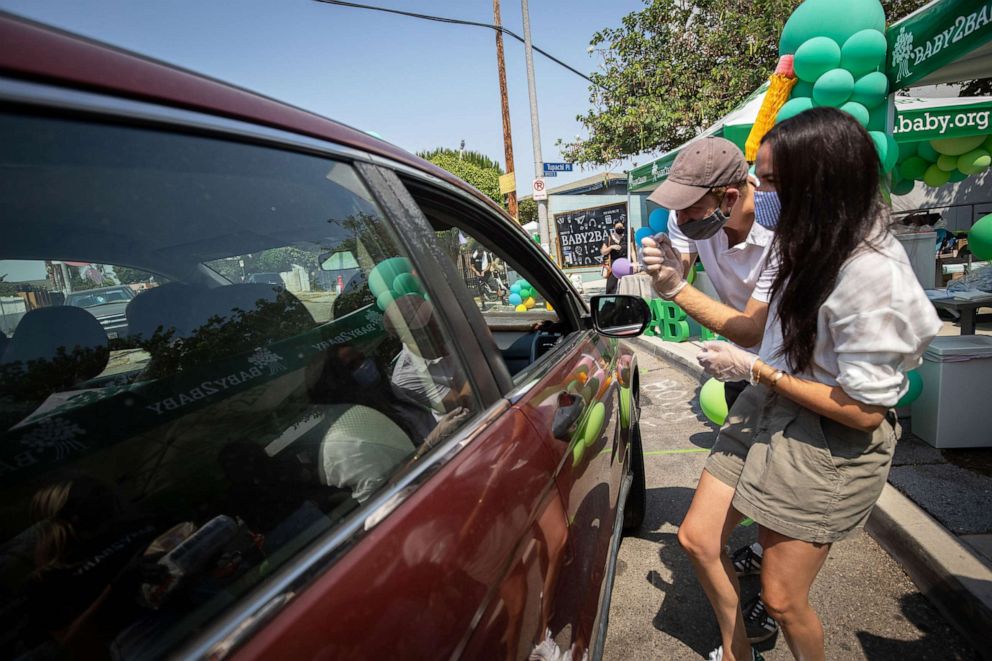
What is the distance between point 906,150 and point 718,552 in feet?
28.1

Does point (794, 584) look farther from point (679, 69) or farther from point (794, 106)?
point (679, 69)

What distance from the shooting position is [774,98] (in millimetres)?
5375

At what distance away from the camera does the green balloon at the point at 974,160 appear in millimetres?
6910

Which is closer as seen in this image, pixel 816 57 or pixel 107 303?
pixel 107 303

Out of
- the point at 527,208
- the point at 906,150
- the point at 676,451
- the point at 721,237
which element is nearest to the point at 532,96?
the point at 906,150

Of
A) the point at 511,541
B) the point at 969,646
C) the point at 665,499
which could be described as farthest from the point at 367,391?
the point at 665,499

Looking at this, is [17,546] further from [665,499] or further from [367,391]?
[665,499]

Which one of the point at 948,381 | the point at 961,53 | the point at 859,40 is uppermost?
the point at 859,40

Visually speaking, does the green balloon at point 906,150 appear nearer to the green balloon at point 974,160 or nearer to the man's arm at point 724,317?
the green balloon at point 974,160

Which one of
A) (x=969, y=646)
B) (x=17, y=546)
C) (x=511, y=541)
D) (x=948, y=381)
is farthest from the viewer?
(x=948, y=381)

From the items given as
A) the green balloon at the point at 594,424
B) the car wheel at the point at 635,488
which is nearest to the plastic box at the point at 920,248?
the car wheel at the point at 635,488

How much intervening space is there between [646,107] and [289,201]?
45.5ft

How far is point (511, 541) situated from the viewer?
105 cm

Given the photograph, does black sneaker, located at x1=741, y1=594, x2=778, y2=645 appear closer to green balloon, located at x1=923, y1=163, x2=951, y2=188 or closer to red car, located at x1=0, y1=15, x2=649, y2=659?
red car, located at x1=0, y1=15, x2=649, y2=659
